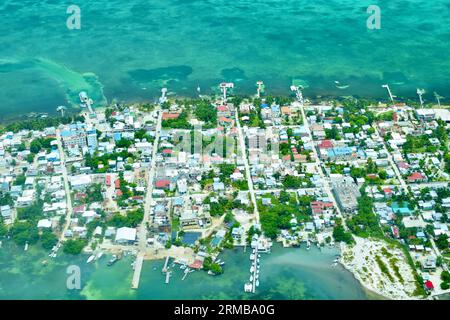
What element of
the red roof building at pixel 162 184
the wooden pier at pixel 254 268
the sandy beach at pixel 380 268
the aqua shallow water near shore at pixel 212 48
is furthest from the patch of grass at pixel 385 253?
the aqua shallow water near shore at pixel 212 48

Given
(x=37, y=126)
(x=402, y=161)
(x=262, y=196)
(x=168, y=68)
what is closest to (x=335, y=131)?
(x=402, y=161)

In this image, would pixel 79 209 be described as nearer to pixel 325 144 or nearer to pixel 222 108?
pixel 222 108

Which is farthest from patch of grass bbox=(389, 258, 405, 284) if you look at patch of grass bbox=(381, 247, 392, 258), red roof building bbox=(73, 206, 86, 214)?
red roof building bbox=(73, 206, 86, 214)

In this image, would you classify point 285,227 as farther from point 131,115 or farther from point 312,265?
point 131,115

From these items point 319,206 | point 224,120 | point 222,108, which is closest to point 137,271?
point 319,206

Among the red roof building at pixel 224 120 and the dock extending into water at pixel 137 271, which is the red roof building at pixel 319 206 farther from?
the red roof building at pixel 224 120

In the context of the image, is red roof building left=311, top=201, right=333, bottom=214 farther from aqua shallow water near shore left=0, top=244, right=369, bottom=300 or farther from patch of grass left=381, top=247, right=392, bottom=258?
patch of grass left=381, top=247, right=392, bottom=258
